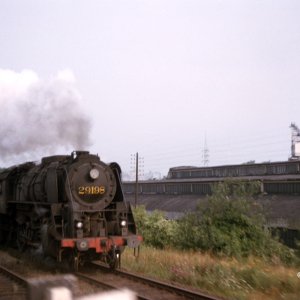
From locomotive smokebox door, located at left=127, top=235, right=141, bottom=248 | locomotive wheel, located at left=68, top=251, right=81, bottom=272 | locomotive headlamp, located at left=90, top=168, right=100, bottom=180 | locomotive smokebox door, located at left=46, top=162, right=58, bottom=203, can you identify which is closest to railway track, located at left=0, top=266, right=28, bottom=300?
locomotive wheel, located at left=68, top=251, right=81, bottom=272

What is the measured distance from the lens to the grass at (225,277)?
8.84 metres

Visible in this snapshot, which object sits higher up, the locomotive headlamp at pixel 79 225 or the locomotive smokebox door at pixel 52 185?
the locomotive smokebox door at pixel 52 185

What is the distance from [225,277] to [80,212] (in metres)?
4.15

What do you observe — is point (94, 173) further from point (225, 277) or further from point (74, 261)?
point (225, 277)

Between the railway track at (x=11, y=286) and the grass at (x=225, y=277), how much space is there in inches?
129

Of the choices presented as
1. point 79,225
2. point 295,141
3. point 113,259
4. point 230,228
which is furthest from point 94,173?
point 295,141

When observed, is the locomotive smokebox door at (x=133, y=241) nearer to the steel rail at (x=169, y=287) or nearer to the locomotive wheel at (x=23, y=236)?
the steel rail at (x=169, y=287)

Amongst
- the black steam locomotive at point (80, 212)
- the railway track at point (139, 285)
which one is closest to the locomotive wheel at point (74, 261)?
the black steam locomotive at point (80, 212)

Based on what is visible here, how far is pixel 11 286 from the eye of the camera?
33.3ft

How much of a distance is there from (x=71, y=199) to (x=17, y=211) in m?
4.59

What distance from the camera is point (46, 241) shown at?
37.9 feet

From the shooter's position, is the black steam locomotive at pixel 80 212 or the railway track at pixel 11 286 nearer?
the railway track at pixel 11 286

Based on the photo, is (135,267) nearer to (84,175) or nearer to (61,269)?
(61,269)

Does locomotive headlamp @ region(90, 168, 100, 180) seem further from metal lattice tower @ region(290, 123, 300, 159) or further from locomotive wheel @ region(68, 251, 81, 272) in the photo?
metal lattice tower @ region(290, 123, 300, 159)
